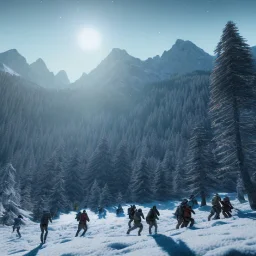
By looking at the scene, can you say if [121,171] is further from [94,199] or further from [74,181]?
[94,199]

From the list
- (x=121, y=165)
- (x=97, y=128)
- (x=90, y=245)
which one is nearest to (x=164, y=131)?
(x=97, y=128)

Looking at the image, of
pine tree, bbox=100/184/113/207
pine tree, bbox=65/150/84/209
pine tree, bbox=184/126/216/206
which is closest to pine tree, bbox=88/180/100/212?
pine tree, bbox=100/184/113/207

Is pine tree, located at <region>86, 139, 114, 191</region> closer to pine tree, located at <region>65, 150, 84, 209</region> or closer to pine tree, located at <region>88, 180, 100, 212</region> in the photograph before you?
pine tree, located at <region>65, 150, 84, 209</region>

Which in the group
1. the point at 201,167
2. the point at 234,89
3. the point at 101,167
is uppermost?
the point at 234,89

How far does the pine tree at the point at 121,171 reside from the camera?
169 feet

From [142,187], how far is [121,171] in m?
8.69

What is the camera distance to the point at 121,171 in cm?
5266

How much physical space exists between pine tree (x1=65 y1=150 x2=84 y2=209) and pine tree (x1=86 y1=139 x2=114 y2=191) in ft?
7.73

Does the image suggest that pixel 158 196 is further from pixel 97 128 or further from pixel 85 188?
pixel 97 128

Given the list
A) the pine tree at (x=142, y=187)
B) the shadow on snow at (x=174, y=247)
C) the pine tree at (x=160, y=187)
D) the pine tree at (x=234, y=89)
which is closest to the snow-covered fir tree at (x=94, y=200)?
the pine tree at (x=142, y=187)

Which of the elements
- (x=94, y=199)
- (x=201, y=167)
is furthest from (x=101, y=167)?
(x=201, y=167)

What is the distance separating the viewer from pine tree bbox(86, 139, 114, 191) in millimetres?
51469

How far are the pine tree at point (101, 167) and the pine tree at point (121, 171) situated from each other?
1.18 meters

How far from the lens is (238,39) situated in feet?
65.0
